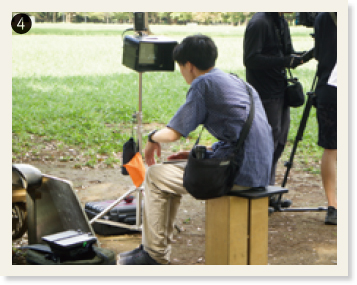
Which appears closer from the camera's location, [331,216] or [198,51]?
[198,51]

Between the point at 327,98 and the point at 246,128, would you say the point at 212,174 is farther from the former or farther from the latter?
the point at 327,98

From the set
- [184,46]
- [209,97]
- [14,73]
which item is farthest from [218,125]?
[14,73]

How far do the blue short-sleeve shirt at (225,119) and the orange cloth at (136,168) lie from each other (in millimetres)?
667

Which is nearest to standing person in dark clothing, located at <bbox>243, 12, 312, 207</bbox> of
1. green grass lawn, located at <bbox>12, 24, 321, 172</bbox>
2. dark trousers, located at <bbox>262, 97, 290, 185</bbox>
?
dark trousers, located at <bbox>262, 97, 290, 185</bbox>

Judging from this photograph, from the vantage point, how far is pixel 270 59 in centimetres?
441

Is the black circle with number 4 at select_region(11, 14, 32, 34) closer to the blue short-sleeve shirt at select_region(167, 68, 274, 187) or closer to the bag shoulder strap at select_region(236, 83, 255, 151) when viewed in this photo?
the blue short-sleeve shirt at select_region(167, 68, 274, 187)

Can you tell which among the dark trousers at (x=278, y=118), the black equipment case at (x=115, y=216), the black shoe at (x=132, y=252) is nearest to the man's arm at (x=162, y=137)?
the black shoe at (x=132, y=252)

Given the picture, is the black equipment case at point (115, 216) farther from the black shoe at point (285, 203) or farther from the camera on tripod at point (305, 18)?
the camera on tripod at point (305, 18)

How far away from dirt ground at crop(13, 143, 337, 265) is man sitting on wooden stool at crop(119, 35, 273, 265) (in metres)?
0.48

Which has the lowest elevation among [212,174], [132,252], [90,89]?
[132,252]

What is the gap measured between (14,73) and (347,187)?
387 inches

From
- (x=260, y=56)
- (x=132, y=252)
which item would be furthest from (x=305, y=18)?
(x=132, y=252)

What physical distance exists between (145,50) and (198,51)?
767 mm

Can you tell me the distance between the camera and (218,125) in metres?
3.16
